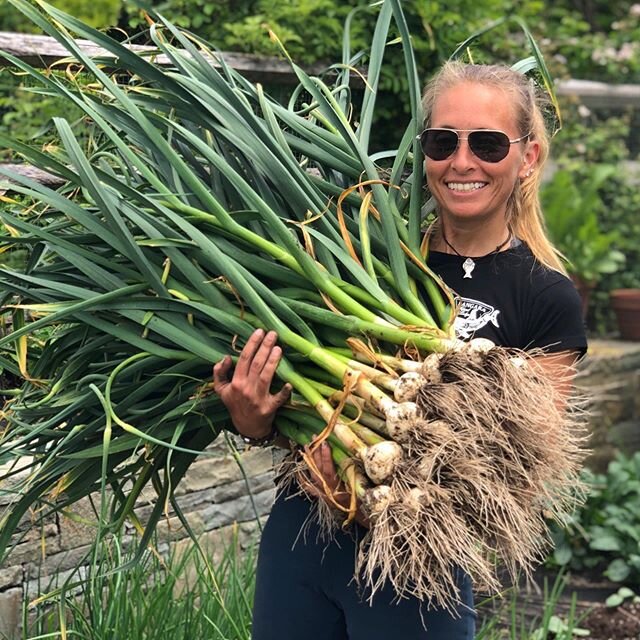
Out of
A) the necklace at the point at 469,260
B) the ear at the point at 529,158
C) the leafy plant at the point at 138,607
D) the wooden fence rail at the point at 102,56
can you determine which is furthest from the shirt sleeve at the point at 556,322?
the leafy plant at the point at 138,607

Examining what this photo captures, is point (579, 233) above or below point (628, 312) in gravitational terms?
above

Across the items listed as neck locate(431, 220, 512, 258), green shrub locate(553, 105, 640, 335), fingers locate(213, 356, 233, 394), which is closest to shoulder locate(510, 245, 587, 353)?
neck locate(431, 220, 512, 258)

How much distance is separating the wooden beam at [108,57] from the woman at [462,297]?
684 mm

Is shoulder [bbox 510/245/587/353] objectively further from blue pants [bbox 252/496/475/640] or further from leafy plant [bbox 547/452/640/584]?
leafy plant [bbox 547/452/640/584]

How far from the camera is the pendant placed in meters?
2.07

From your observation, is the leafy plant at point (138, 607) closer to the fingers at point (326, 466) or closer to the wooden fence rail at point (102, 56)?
the fingers at point (326, 466)

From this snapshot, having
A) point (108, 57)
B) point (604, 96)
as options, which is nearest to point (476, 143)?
point (108, 57)

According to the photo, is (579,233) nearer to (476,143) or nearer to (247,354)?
(476,143)

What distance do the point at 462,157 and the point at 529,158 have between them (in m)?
0.22

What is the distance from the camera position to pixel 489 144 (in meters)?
2.00

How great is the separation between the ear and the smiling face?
0.17 feet

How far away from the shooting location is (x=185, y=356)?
1.95 meters

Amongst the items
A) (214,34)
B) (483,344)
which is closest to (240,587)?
(483,344)

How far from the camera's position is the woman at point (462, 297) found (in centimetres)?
197
